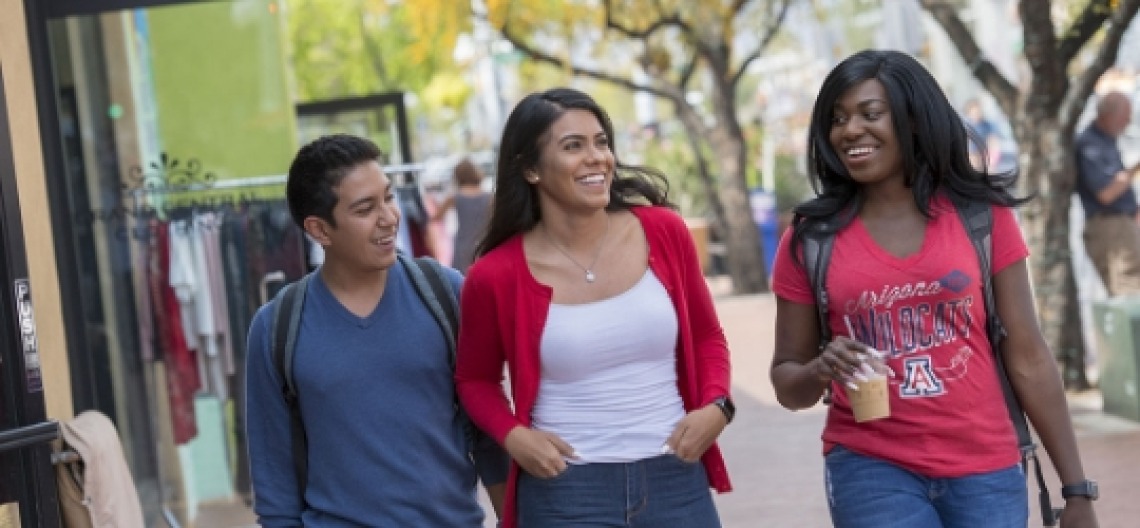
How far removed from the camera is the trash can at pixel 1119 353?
405 inches

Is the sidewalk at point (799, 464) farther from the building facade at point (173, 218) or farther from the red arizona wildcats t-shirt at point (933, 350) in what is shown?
the red arizona wildcats t-shirt at point (933, 350)

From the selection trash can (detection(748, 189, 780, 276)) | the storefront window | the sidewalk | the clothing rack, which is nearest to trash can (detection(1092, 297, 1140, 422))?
the sidewalk

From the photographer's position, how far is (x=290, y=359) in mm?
4332

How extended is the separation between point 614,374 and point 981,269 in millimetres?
865

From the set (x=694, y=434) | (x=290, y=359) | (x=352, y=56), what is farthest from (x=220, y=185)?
(x=352, y=56)

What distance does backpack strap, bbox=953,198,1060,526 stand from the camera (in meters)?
4.11

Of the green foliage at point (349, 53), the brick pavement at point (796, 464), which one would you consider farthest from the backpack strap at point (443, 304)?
the green foliage at point (349, 53)

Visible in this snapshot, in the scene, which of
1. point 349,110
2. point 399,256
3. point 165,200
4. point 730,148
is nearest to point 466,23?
point 730,148

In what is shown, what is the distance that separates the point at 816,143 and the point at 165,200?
585 centimetres

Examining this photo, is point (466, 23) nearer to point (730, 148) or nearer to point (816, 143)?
point (730, 148)

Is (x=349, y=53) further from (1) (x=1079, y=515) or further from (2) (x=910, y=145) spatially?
(1) (x=1079, y=515)

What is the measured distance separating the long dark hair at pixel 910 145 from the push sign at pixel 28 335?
9.15 feet

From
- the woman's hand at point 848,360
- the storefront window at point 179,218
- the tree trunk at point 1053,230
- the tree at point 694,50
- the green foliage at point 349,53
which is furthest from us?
the green foliage at point 349,53

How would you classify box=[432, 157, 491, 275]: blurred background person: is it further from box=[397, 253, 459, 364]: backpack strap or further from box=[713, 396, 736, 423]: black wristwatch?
box=[713, 396, 736, 423]: black wristwatch
